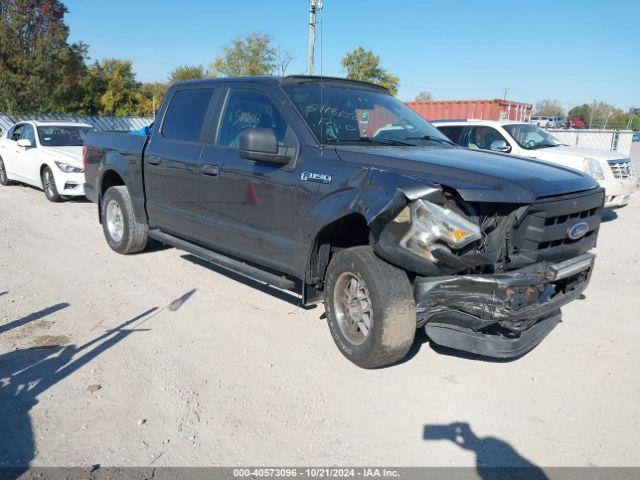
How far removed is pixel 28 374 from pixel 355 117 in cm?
311

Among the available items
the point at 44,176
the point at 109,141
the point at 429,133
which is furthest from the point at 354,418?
the point at 44,176

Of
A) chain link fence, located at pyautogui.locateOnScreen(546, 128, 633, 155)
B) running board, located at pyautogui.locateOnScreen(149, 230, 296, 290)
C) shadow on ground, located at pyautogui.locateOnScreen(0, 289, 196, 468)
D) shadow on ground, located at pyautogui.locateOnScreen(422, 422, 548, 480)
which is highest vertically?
chain link fence, located at pyautogui.locateOnScreen(546, 128, 633, 155)

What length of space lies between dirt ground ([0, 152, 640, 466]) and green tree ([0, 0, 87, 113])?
27.5 metres

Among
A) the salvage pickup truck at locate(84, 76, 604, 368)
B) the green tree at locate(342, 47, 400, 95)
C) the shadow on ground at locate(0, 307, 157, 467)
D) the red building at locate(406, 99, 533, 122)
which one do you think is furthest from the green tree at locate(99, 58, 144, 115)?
the shadow on ground at locate(0, 307, 157, 467)

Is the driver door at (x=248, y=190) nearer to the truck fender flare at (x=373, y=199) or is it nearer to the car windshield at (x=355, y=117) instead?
the car windshield at (x=355, y=117)

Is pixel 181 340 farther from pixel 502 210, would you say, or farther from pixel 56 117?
pixel 56 117

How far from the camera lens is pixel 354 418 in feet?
11.0

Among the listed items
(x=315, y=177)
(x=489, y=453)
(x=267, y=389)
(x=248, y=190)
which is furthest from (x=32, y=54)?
(x=489, y=453)

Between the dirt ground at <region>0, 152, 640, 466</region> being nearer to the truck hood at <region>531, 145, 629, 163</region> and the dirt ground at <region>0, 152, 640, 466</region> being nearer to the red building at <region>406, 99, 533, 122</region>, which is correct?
the truck hood at <region>531, 145, 629, 163</region>

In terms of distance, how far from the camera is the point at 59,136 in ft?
37.1

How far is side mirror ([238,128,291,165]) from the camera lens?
412cm

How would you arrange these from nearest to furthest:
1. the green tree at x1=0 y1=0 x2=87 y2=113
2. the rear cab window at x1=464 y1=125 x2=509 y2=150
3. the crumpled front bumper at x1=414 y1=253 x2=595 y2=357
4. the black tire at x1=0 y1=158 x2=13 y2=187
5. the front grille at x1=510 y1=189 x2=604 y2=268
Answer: the crumpled front bumper at x1=414 y1=253 x2=595 y2=357 → the front grille at x1=510 y1=189 x2=604 y2=268 → the rear cab window at x1=464 y1=125 x2=509 y2=150 → the black tire at x1=0 y1=158 x2=13 y2=187 → the green tree at x1=0 y1=0 x2=87 y2=113

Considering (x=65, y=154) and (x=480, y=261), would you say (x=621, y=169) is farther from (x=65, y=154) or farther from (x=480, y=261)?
(x=65, y=154)

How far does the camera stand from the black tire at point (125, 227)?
6523 mm
